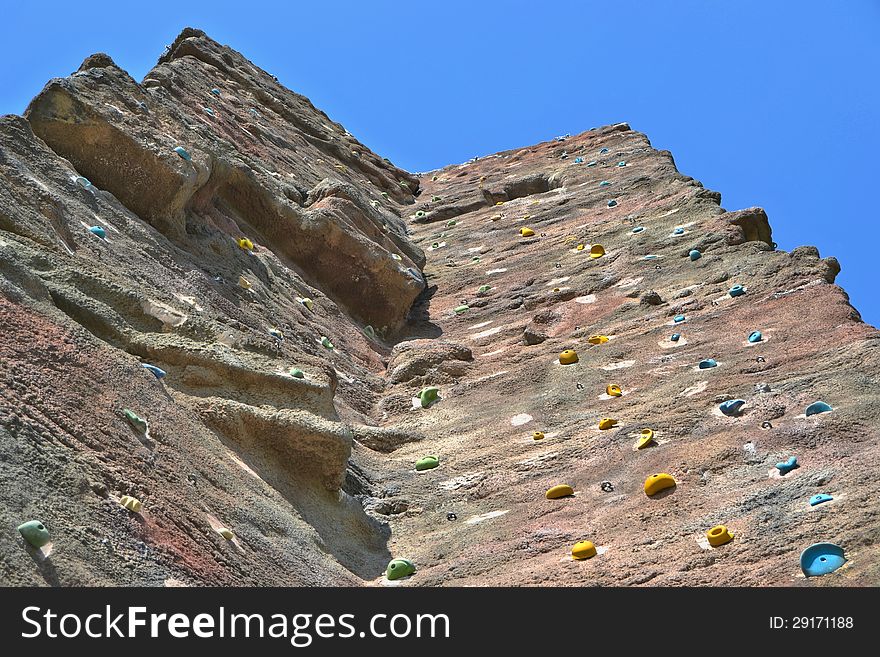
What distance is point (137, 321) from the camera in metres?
5.60

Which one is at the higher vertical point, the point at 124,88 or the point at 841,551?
the point at 124,88

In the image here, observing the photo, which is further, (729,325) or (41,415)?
(729,325)

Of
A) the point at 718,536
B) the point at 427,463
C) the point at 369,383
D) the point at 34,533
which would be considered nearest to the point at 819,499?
the point at 718,536

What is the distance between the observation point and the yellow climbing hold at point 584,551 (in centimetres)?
459

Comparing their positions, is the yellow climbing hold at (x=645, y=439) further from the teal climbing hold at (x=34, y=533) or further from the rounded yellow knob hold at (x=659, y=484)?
the teal climbing hold at (x=34, y=533)

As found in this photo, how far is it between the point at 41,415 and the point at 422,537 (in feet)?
6.60

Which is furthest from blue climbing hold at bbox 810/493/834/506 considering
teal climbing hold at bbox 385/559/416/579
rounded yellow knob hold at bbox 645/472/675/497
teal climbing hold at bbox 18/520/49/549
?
teal climbing hold at bbox 18/520/49/549

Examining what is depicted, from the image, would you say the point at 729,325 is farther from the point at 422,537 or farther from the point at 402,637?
the point at 402,637

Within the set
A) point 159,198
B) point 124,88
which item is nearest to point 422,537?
point 159,198

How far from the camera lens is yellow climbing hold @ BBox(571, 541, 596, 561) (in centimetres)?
459

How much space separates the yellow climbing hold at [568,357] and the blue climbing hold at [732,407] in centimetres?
166

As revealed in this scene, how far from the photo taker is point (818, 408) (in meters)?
5.18

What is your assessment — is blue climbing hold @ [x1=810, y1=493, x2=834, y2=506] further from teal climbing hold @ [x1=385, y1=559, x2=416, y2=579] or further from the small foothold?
the small foothold

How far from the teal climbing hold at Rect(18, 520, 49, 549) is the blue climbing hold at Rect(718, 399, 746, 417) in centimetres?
339
